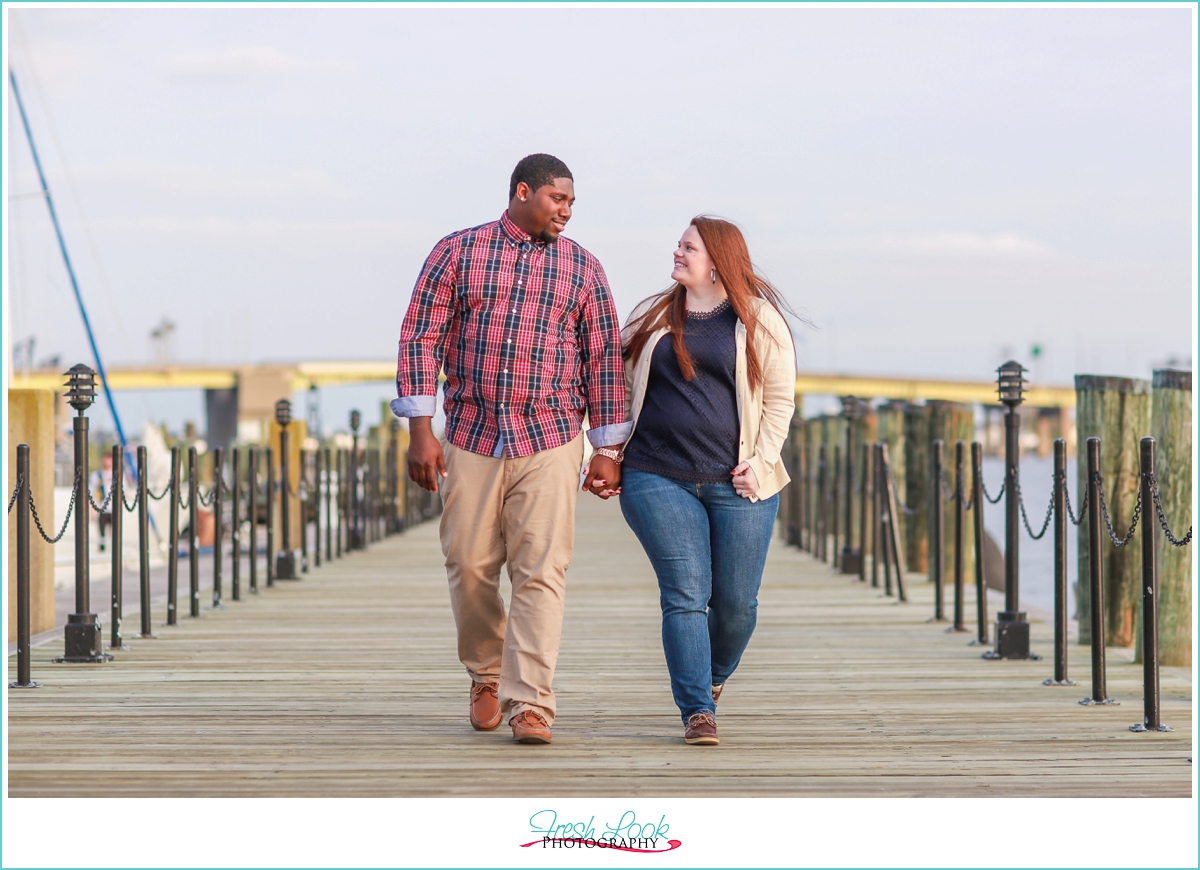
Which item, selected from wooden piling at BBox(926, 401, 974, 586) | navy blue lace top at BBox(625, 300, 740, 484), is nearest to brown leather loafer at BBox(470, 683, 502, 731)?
navy blue lace top at BBox(625, 300, 740, 484)

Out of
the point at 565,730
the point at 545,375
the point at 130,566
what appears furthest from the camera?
the point at 130,566

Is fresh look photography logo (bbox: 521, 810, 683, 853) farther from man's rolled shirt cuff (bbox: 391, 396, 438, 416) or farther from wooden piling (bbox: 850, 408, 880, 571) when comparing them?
wooden piling (bbox: 850, 408, 880, 571)

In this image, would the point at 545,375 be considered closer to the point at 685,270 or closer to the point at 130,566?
the point at 685,270

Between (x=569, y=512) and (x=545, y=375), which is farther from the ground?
(x=545, y=375)

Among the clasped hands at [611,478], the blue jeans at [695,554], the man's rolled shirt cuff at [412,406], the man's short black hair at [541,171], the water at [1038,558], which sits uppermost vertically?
the man's short black hair at [541,171]

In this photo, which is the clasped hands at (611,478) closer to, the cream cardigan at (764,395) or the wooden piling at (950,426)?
the cream cardigan at (764,395)

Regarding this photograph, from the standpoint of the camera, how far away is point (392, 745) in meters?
4.64

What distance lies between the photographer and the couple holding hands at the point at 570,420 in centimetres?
450

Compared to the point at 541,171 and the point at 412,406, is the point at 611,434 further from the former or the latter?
the point at 541,171

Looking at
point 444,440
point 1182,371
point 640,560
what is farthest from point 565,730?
point 640,560

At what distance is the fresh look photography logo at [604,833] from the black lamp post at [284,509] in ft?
20.5

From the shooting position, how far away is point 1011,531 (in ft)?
22.6

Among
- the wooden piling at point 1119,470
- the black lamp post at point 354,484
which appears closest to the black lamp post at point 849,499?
the wooden piling at point 1119,470

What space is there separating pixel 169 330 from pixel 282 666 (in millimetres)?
71680
